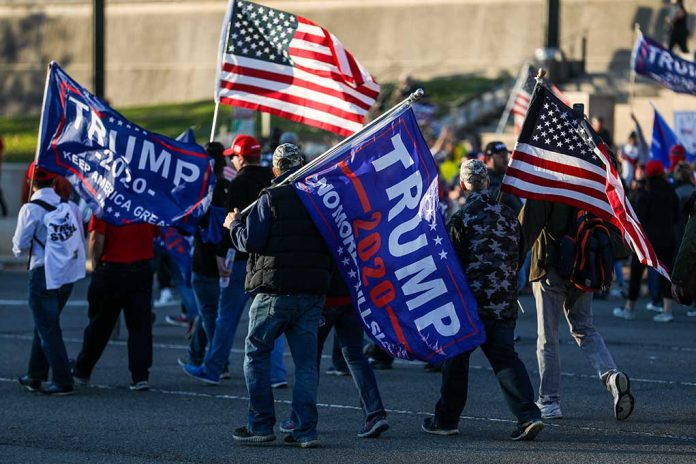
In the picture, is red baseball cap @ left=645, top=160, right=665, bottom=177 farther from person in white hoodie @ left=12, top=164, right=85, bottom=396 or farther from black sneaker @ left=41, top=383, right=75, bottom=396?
black sneaker @ left=41, top=383, right=75, bottom=396

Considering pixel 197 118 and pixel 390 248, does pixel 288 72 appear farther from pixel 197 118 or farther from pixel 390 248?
pixel 197 118

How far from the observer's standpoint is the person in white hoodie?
37.1ft

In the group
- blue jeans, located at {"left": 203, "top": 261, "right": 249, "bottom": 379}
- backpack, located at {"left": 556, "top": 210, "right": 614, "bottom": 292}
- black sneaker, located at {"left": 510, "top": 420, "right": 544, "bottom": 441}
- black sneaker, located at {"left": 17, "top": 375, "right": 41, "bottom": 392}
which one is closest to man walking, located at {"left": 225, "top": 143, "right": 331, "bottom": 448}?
black sneaker, located at {"left": 510, "top": 420, "right": 544, "bottom": 441}

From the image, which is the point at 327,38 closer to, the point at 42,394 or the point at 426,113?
the point at 42,394

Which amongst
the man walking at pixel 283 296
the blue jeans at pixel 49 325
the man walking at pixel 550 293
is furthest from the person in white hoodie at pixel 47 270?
the man walking at pixel 550 293

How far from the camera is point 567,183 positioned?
9.91 m

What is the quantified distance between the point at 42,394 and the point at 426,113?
682 inches

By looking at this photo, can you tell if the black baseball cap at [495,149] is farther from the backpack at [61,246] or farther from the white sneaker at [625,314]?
the backpack at [61,246]

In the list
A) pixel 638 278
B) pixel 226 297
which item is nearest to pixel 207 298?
pixel 226 297

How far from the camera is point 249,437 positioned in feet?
30.7

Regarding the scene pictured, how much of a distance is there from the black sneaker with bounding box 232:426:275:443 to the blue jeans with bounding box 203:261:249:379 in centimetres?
241

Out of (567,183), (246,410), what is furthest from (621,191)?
(246,410)

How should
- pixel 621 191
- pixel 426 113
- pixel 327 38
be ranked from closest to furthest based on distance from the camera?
pixel 621 191 < pixel 327 38 < pixel 426 113

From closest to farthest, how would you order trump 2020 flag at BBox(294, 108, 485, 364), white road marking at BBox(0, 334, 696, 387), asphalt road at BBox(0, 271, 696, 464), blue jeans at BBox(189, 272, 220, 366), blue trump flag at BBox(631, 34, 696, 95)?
1. asphalt road at BBox(0, 271, 696, 464)
2. trump 2020 flag at BBox(294, 108, 485, 364)
3. white road marking at BBox(0, 334, 696, 387)
4. blue jeans at BBox(189, 272, 220, 366)
5. blue trump flag at BBox(631, 34, 696, 95)
